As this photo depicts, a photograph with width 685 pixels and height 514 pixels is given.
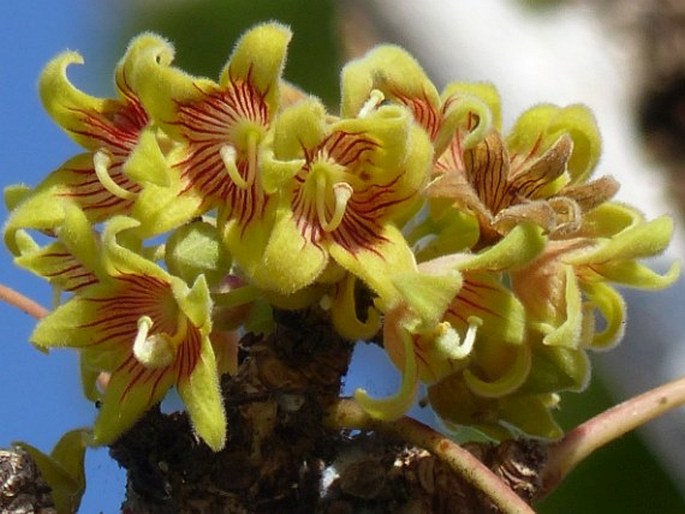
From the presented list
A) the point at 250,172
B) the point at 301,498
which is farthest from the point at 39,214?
the point at 301,498

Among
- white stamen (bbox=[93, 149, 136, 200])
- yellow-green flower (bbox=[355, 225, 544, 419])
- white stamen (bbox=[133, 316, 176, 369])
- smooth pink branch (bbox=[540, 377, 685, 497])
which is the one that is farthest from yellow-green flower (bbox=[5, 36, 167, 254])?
smooth pink branch (bbox=[540, 377, 685, 497])

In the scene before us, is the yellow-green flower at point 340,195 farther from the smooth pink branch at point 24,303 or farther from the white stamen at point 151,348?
the smooth pink branch at point 24,303

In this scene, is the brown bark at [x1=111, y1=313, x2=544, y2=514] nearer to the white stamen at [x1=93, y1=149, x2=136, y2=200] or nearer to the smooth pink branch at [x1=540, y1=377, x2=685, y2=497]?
the smooth pink branch at [x1=540, y1=377, x2=685, y2=497]

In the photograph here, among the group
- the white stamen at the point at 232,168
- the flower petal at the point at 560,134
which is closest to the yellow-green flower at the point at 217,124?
the white stamen at the point at 232,168

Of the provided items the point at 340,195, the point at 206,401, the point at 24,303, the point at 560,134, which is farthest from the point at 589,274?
the point at 24,303

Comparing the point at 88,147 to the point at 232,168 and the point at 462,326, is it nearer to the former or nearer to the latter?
the point at 232,168

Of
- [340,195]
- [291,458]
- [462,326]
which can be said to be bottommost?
[291,458]

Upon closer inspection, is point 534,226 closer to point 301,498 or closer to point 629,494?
point 301,498
